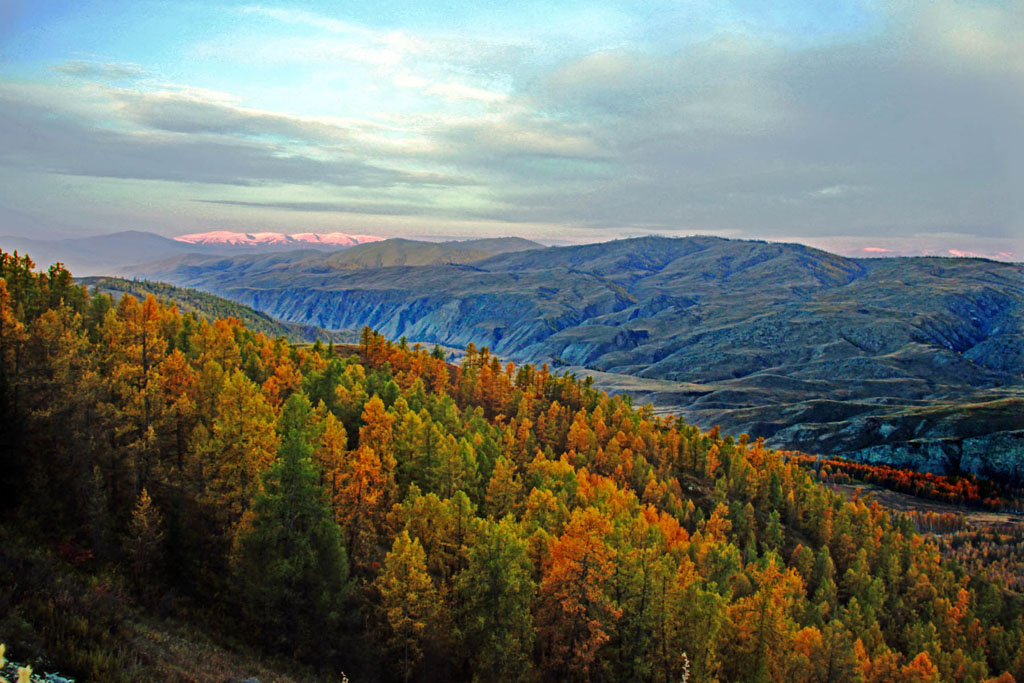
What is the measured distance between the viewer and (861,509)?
415ft

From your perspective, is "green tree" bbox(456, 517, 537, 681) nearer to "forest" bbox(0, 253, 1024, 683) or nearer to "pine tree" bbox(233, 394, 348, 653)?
"forest" bbox(0, 253, 1024, 683)

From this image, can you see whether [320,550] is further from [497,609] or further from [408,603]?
[497,609]

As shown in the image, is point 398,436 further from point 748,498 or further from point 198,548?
point 748,498

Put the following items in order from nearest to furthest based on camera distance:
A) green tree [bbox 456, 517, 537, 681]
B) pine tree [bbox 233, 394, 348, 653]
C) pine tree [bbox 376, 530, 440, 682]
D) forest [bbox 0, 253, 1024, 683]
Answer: forest [bbox 0, 253, 1024, 683] → pine tree [bbox 233, 394, 348, 653] → pine tree [bbox 376, 530, 440, 682] → green tree [bbox 456, 517, 537, 681]

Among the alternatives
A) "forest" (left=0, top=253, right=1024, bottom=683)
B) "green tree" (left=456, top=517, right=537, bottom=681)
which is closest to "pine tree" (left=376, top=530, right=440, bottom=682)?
"forest" (left=0, top=253, right=1024, bottom=683)

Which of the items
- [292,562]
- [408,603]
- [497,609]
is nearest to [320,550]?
[292,562]

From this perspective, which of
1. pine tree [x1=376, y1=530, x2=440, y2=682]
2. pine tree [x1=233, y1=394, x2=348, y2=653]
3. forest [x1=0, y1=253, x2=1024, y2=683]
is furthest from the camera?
pine tree [x1=376, y1=530, x2=440, y2=682]

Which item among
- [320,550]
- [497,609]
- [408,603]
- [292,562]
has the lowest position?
[497,609]

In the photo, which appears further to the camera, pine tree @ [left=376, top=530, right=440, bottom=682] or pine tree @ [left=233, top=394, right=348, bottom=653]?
pine tree @ [left=376, top=530, right=440, bottom=682]

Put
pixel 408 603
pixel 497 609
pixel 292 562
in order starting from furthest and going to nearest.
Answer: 1. pixel 497 609
2. pixel 408 603
3. pixel 292 562

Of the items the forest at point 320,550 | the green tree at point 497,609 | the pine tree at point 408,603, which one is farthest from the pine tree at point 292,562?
the green tree at point 497,609

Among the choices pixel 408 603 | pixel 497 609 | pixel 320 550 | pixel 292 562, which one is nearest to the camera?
pixel 292 562

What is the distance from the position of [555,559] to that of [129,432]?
35492mm

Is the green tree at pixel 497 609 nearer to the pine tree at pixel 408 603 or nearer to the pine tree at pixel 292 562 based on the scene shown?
the pine tree at pixel 408 603
